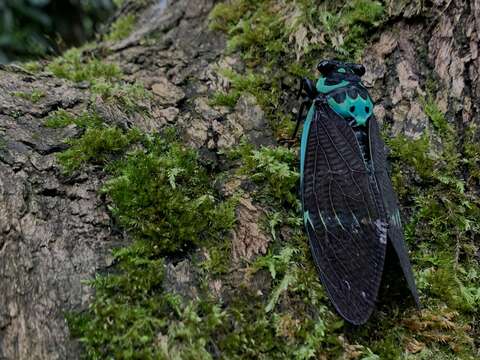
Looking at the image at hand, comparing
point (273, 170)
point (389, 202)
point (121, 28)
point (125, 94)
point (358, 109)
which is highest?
point (121, 28)

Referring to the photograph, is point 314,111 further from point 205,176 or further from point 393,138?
point 205,176

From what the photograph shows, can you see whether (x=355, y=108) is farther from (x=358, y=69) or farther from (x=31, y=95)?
(x=31, y=95)

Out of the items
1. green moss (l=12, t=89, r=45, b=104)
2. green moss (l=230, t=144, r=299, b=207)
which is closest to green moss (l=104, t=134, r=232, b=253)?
green moss (l=230, t=144, r=299, b=207)

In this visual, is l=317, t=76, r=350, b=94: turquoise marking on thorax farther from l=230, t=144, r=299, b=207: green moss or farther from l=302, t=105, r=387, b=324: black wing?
l=230, t=144, r=299, b=207: green moss

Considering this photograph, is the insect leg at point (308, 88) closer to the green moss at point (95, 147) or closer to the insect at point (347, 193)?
the insect at point (347, 193)

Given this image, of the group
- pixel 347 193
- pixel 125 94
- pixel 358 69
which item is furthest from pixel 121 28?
pixel 347 193

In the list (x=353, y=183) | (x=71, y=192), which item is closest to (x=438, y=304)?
(x=353, y=183)

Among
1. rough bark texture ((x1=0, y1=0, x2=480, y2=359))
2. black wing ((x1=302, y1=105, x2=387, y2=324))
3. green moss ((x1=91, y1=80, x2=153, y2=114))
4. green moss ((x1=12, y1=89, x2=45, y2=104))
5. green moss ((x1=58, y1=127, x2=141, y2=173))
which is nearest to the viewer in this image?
rough bark texture ((x1=0, y1=0, x2=480, y2=359))
